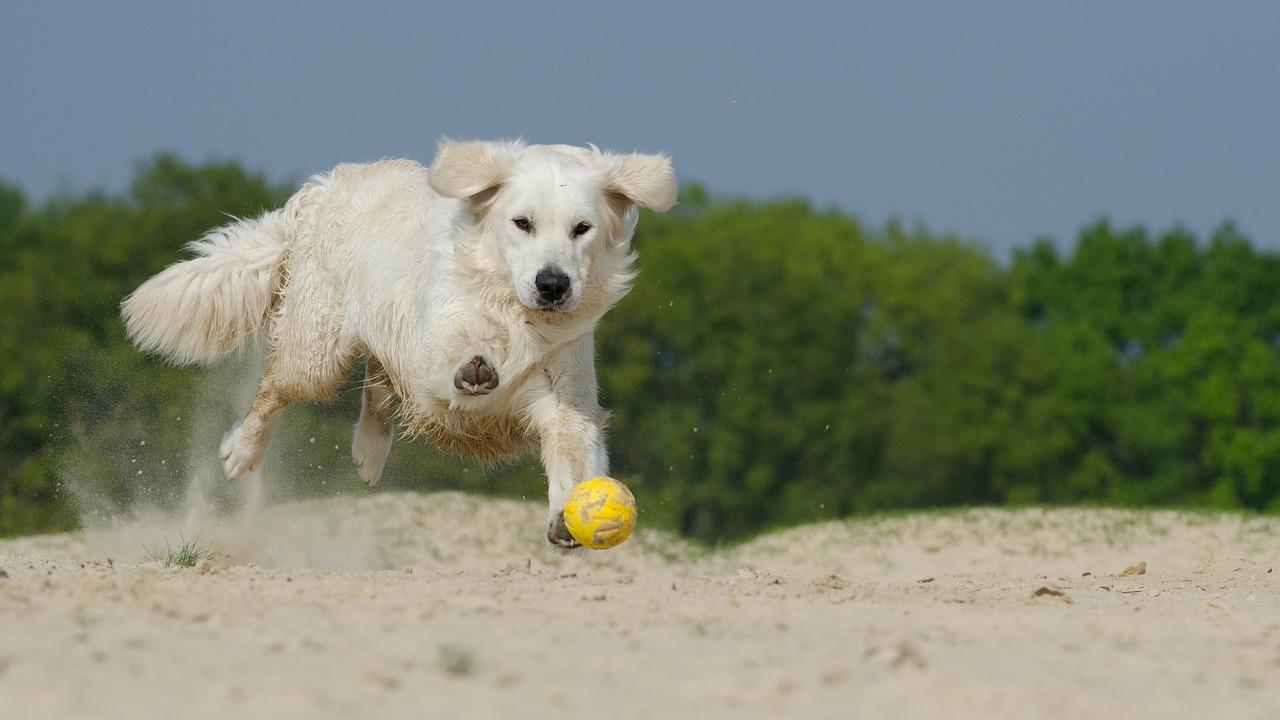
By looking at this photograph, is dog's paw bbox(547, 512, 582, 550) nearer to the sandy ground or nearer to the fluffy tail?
the sandy ground

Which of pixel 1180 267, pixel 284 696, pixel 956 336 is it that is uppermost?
pixel 1180 267

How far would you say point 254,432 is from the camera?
32.6 feet

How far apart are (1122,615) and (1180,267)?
164 feet

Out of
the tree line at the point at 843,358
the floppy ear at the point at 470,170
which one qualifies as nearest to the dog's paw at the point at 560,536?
the floppy ear at the point at 470,170

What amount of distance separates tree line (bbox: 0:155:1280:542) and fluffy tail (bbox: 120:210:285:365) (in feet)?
46.2

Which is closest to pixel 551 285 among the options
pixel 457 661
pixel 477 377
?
pixel 477 377

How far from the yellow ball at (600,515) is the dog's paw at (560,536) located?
119 mm

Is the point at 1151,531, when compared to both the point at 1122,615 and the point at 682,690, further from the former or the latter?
the point at 682,690

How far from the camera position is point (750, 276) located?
4416cm

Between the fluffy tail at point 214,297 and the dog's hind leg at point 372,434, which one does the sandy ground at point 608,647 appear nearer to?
the fluffy tail at point 214,297

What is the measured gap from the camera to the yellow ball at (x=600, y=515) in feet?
22.9

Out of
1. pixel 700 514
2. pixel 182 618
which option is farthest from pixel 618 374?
pixel 182 618

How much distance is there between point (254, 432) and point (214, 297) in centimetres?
97

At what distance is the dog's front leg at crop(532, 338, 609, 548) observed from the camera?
7.73 m
